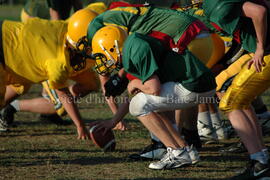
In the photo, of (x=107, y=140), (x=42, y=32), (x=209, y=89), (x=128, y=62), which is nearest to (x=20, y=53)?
(x=42, y=32)

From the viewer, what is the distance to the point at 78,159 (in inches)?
218

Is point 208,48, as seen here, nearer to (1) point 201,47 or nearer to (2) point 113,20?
(1) point 201,47

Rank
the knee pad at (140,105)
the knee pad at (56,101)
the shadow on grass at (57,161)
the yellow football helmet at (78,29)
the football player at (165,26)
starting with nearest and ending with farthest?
the knee pad at (140,105), the football player at (165,26), the shadow on grass at (57,161), the yellow football helmet at (78,29), the knee pad at (56,101)

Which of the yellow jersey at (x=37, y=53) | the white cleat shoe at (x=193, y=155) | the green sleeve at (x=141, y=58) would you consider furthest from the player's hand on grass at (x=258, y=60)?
the yellow jersey at (x=37, y=53)

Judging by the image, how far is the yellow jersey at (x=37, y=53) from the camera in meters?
5.86

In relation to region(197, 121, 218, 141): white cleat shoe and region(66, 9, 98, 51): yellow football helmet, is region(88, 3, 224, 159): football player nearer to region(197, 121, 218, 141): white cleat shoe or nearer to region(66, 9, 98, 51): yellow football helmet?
region(66, 9, 98, 51): yellow football helmet

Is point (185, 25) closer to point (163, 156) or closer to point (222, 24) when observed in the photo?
point (222, 24)

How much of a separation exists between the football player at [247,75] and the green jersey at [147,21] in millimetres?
547

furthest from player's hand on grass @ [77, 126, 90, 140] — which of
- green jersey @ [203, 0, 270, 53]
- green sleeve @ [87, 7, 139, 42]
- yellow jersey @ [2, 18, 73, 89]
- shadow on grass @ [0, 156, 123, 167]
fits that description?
green jersey @ [203, 0, 270, 53]

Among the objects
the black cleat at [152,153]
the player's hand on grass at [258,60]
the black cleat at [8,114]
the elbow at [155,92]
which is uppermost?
the player's hand on grass at [258,60]

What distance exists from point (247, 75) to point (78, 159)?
189 centimetres

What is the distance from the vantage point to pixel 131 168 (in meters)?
5.14

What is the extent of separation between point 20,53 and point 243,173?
264cm

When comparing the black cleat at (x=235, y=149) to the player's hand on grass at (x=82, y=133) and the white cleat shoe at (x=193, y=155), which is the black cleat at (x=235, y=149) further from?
the player's hand on grass at (x=82, y=133)
